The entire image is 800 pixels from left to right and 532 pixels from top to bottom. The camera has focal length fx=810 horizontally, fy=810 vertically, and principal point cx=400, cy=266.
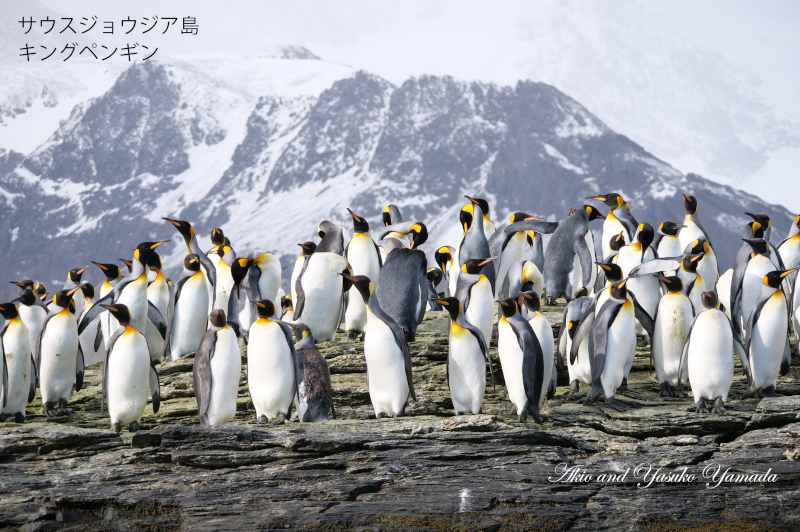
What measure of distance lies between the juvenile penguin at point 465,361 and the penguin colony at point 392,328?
1 cm

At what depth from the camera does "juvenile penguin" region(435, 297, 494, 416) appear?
7246 mm

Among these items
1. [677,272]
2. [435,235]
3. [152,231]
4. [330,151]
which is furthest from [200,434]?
[330,151]

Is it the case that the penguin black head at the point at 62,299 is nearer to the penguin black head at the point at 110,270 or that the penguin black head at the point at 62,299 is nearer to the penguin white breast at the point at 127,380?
the penguin white breast at the point at 127,380

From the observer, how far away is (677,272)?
9.51m

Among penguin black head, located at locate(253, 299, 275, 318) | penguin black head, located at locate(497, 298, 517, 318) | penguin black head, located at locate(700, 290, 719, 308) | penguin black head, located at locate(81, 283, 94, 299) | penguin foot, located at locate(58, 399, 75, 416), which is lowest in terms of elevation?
penguin foot, located at locate(58, 399, 75, 416)

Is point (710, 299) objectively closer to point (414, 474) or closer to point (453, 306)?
point (453, 306)

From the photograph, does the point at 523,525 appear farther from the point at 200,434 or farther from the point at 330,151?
the point at 330,151

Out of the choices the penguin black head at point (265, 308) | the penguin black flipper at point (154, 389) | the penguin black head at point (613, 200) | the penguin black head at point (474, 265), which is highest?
the penguin black head at point (613, 200)

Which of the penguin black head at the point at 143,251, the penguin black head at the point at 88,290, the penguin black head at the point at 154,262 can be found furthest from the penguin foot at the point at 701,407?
the penguin black head at the point at 88,290

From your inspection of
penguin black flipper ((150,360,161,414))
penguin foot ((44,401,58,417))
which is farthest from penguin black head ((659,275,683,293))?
penguin foot ((44,401,58,417))

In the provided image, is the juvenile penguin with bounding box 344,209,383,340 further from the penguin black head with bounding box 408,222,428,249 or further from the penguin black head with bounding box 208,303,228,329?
the penguin black head with bounding box 208,303,228,329

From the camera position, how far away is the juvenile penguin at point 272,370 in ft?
24.2

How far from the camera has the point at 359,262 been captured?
10523 millimetres

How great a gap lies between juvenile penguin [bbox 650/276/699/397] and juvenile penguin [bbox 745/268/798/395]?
2.08 feet
